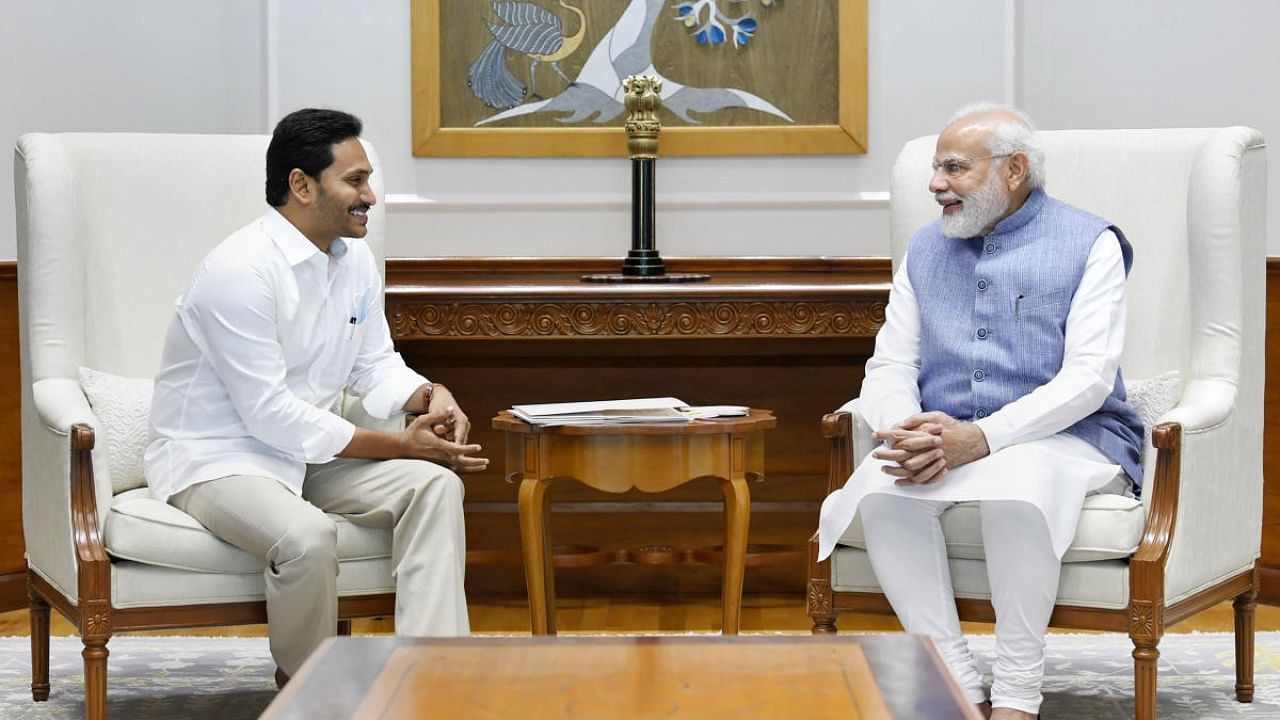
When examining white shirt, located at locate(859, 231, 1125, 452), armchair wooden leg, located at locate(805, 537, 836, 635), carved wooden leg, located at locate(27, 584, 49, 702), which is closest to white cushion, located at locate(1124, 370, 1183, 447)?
white shirt, located at locate(859, 231, 1125, 452)

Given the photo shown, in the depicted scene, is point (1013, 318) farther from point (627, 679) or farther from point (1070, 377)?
point (627, 679)

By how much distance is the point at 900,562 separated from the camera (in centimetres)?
316

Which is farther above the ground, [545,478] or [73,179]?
[73,179]

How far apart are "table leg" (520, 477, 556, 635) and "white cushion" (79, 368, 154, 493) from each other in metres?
0.84

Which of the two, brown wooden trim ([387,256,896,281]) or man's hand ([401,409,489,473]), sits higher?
brown wooden trim ([387,256,896,281])

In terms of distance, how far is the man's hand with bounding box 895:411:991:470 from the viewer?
10.2 feet

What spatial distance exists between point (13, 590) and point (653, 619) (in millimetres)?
1832

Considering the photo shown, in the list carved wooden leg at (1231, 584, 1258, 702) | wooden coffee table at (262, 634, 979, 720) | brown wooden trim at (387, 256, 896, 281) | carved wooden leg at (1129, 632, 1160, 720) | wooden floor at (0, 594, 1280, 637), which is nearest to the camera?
wooden coffee table at (262, 634, 979, 720)

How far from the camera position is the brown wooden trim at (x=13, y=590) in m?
4.50

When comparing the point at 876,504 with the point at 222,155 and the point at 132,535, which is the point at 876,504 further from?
the point at 222,155

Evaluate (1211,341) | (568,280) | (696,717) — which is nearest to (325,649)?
(696,717)

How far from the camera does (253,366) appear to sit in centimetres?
319

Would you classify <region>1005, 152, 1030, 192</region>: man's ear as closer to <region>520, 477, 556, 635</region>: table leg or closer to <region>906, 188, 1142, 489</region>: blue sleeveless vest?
<region>906, 188, 1142, 489</region>: blue sleeveless vest

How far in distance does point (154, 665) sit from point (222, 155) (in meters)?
1.27
